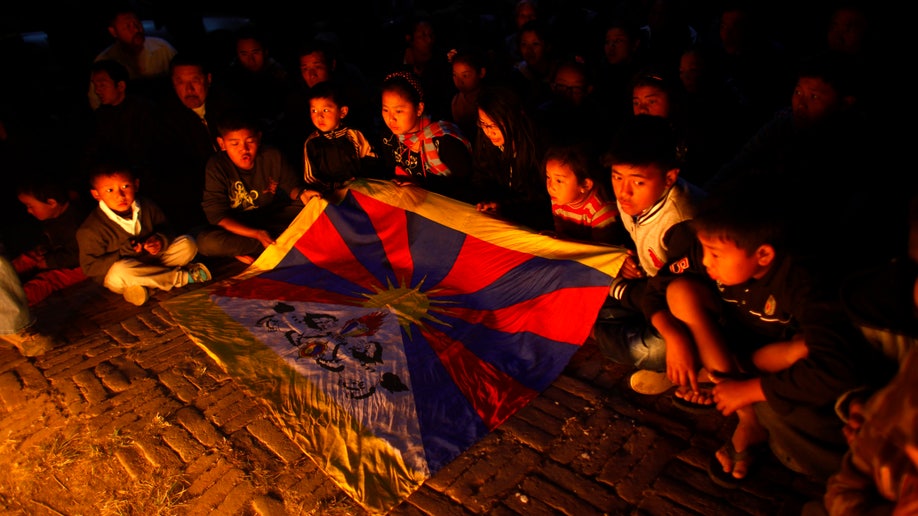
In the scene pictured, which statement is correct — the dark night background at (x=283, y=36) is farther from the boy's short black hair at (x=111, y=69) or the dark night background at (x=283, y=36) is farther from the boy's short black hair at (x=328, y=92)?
the boy's short black hair at (x=328, y=92)

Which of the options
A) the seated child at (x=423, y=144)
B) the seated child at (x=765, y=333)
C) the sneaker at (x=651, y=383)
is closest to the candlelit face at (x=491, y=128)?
the seated child at (x=423, y=144)

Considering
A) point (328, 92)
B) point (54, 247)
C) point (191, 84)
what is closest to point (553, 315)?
point (328, 92)

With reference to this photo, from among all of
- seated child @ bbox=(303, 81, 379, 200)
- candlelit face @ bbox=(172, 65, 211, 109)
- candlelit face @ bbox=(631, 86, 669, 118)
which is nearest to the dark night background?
candlelit face @ bbox=(631, 86, 669, 118)

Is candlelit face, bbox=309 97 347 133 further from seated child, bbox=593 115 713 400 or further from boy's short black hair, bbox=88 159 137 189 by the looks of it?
seated child, bbox=593 115 713 400

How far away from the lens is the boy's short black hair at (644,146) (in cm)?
313

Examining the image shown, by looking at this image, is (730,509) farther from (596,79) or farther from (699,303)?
(596,79)

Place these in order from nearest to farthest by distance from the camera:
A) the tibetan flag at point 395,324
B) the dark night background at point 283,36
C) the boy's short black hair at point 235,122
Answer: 1. the tibetan flag at point 395,324
2. the boy's short black hair at point 235,122
3. the dark night background at point 283,36

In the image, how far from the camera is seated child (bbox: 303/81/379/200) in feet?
17.4

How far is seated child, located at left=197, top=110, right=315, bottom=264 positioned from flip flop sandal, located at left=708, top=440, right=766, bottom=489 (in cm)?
359

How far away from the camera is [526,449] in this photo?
294 cm

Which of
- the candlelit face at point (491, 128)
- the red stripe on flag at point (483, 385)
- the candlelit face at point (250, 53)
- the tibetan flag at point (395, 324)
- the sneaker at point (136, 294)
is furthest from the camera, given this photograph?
the candlelit face at point (250, 53)

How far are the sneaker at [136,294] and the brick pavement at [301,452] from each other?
0.80m

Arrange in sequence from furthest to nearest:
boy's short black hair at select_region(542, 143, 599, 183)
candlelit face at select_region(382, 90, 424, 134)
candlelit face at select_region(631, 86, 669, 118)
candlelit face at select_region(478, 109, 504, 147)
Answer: candlelit face at select_region(382, 90, 424, 134) < candlelit face at select_region(478, 109, 504, 147) < candlelit face at select_region(631, 86, 669, 118) < boy's short black hair at select_region(542, 143, 599, 183)

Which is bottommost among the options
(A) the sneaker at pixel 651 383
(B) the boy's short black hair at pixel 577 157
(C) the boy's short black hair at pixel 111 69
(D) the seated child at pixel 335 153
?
(A) the sneaker at pixel 651 383
